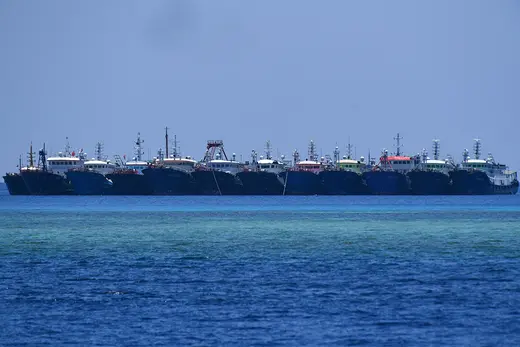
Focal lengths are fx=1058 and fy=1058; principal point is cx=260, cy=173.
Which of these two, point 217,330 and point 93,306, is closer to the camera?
point 217,330

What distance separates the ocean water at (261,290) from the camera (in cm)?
3303

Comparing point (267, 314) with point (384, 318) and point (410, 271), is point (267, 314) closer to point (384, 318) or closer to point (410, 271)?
point (384, 318)

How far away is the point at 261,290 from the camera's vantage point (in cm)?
4247

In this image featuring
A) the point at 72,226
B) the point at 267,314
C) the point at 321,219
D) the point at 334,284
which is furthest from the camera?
the point at 321,219

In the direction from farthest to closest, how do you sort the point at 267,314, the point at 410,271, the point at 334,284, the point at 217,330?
the point at 410,271 < the point at 334,284 < the point at 267,314 < the point at 217,330

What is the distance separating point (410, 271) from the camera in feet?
163

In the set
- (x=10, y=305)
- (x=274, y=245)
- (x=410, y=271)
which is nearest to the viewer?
(x=10, y=305)

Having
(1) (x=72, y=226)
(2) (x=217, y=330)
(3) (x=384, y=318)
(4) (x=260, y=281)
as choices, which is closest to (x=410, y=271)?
(4) (x=260, y=281)

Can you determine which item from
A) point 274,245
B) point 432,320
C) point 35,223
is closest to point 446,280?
point 432,320

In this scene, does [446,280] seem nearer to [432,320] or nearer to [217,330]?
[432,320]

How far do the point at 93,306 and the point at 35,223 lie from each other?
66.2m

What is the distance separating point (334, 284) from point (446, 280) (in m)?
5.05

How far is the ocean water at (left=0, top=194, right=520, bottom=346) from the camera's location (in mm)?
33031

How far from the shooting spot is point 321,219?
11062cm
